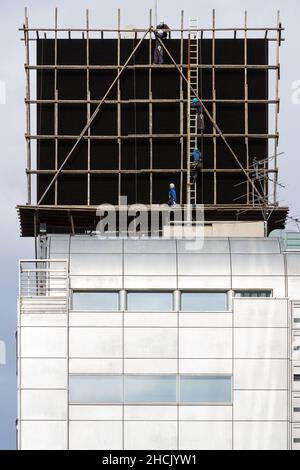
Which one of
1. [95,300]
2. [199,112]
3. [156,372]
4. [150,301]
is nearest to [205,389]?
[156,372]

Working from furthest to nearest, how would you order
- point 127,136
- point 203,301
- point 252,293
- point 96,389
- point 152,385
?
1. point 127,136
2. point 252,293
3. point 203,301
4. point 152,385
5. point 96,389

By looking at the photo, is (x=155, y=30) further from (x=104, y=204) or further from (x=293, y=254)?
(x=293, y=254)

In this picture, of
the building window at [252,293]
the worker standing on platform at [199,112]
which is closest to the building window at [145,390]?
the building window at [252,293]

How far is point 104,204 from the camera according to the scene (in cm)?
16012

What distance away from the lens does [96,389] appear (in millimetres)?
127688

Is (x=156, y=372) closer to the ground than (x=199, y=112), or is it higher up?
closer to the ground

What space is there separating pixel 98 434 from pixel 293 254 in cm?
1682

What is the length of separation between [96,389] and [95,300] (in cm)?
625

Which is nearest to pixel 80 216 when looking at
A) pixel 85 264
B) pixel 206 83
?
pixel 206 83

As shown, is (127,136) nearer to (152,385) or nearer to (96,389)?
(152,385)

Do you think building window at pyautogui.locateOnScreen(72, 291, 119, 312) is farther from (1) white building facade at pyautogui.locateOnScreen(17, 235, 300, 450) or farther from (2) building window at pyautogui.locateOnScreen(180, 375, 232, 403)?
(2) building window at pyautogui.locateOnScreen(180, 375, 232, 403)

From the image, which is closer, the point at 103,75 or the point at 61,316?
the point at 61,316

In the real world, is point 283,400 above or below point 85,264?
below

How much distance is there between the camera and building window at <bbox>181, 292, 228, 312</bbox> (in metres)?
131
